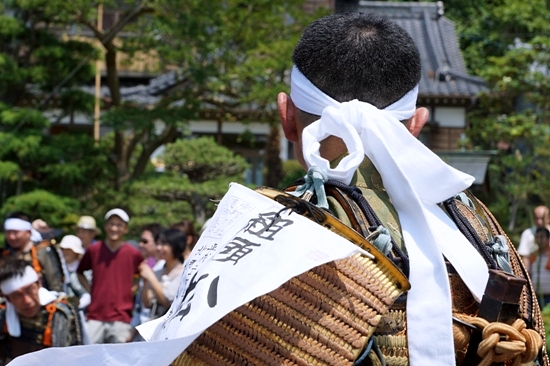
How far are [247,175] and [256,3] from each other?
7.18 meters

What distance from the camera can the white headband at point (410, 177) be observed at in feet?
5.56

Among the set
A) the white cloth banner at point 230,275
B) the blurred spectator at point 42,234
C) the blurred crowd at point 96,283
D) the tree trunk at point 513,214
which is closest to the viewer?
the white cloth banner at point 230,275

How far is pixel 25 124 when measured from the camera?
1162 cm

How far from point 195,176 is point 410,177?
10.6m

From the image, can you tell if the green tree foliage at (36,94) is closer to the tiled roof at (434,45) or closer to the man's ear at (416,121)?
the tiled roof at (434,45)

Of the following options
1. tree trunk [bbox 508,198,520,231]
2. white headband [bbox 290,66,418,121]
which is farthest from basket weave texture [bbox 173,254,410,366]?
tree trunk [bbox 508,198,520,231]

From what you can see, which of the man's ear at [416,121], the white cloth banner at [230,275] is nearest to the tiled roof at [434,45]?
the man's ear at [416,121]

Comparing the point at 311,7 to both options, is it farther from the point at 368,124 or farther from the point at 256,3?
the point at 368,124

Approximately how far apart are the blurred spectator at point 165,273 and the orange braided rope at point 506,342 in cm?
506

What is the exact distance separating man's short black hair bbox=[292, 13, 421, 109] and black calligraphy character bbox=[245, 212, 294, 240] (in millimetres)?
348

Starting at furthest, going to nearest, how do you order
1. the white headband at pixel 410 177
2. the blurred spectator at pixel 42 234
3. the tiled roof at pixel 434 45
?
the tiled roof at pixel 434 45
the blurred spectator at pixel 42 234
the white headband at pixel 410 177

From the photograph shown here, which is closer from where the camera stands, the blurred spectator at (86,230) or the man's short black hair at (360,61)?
the man's short black hair at (360,61)

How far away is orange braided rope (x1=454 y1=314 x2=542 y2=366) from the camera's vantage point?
63.2 inches

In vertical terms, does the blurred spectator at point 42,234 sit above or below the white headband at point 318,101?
below
